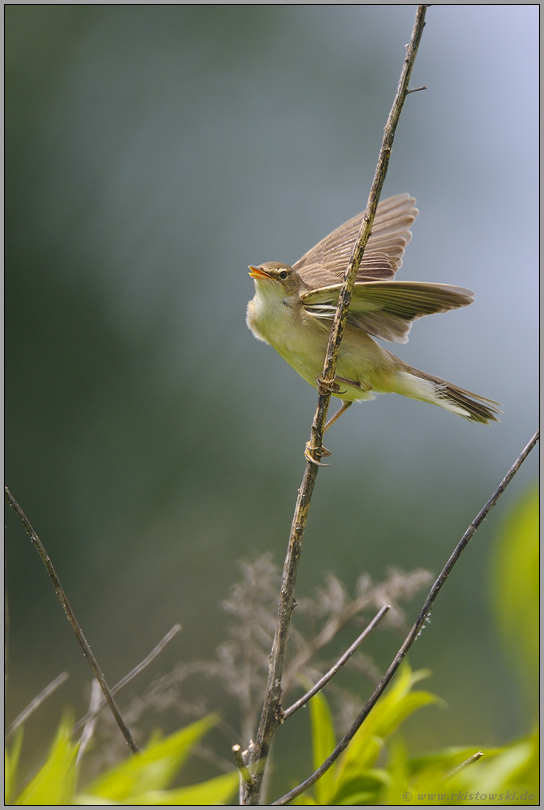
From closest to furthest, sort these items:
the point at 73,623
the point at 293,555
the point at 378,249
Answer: the point at 73,623 < the point at 293,555 < the point at 378,249

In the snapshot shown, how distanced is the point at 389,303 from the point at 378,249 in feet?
Result: 1.75

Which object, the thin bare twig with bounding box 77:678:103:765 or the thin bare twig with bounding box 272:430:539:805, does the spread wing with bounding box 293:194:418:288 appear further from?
the thin bare twig with bounding box 77:678:103:765

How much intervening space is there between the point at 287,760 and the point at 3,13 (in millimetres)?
4932

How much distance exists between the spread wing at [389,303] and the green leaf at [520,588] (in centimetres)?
64

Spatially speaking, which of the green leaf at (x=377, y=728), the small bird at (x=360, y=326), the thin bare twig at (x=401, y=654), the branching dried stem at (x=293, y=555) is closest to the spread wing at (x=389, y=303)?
the small bird at (x=360, y=326)

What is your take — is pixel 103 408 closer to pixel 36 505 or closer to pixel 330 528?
pixel 36 505

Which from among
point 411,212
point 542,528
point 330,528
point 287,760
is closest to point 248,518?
point 330,528

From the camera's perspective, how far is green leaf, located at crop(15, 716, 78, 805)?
39.3 inches

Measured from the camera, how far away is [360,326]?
2.37 metres

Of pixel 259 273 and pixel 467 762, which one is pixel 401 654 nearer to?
pixel 467 762

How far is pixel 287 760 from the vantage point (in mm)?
4875

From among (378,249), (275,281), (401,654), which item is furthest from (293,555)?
(378,249)

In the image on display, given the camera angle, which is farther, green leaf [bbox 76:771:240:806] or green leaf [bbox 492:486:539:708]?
green leaf [bbox 492:486:539:708]

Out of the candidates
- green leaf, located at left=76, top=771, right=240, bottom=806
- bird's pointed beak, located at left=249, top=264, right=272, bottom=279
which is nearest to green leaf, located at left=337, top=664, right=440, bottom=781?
green leaf, located at left=76, top=771, right=240, bottom=806
